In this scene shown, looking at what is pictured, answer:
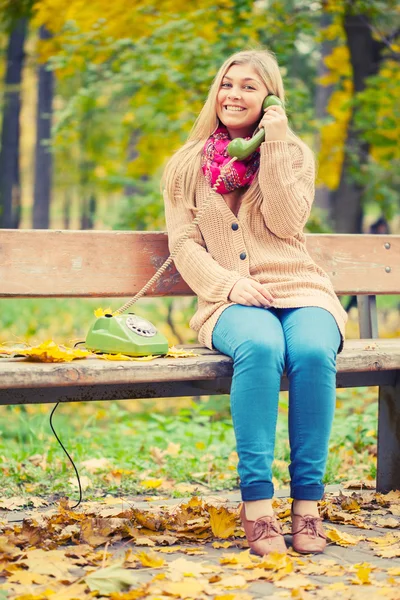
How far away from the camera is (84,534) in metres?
3.09

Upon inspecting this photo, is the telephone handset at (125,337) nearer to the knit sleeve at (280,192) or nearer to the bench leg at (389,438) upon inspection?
the knit sleeve at (280,192)

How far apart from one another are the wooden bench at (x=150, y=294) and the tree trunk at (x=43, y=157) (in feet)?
36.6

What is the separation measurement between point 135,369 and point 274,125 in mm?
1223

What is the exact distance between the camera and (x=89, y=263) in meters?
3.74

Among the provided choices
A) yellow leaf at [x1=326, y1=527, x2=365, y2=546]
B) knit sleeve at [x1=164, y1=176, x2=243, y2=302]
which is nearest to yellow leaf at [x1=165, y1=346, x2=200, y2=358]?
knit sleeve at [x1=164, y1=176, x2=243, y2=302]

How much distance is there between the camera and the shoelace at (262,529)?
293 cm

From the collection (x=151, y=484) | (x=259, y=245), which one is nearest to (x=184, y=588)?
(x=259, y=245)

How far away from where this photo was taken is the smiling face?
11.8ft

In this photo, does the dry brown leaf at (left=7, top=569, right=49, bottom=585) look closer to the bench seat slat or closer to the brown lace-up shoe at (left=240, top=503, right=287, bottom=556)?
the bench seat slat

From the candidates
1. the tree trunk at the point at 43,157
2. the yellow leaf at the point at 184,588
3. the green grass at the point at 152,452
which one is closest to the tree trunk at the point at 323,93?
the tree trunk at the point at 43,157

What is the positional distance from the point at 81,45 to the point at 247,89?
17.3 ft

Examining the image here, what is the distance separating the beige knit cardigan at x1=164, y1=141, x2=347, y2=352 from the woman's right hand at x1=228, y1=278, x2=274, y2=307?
0.03 metres

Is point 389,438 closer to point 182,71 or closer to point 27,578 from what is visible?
point 27,578

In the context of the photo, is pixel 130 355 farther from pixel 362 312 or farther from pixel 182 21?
pixel 182 21
